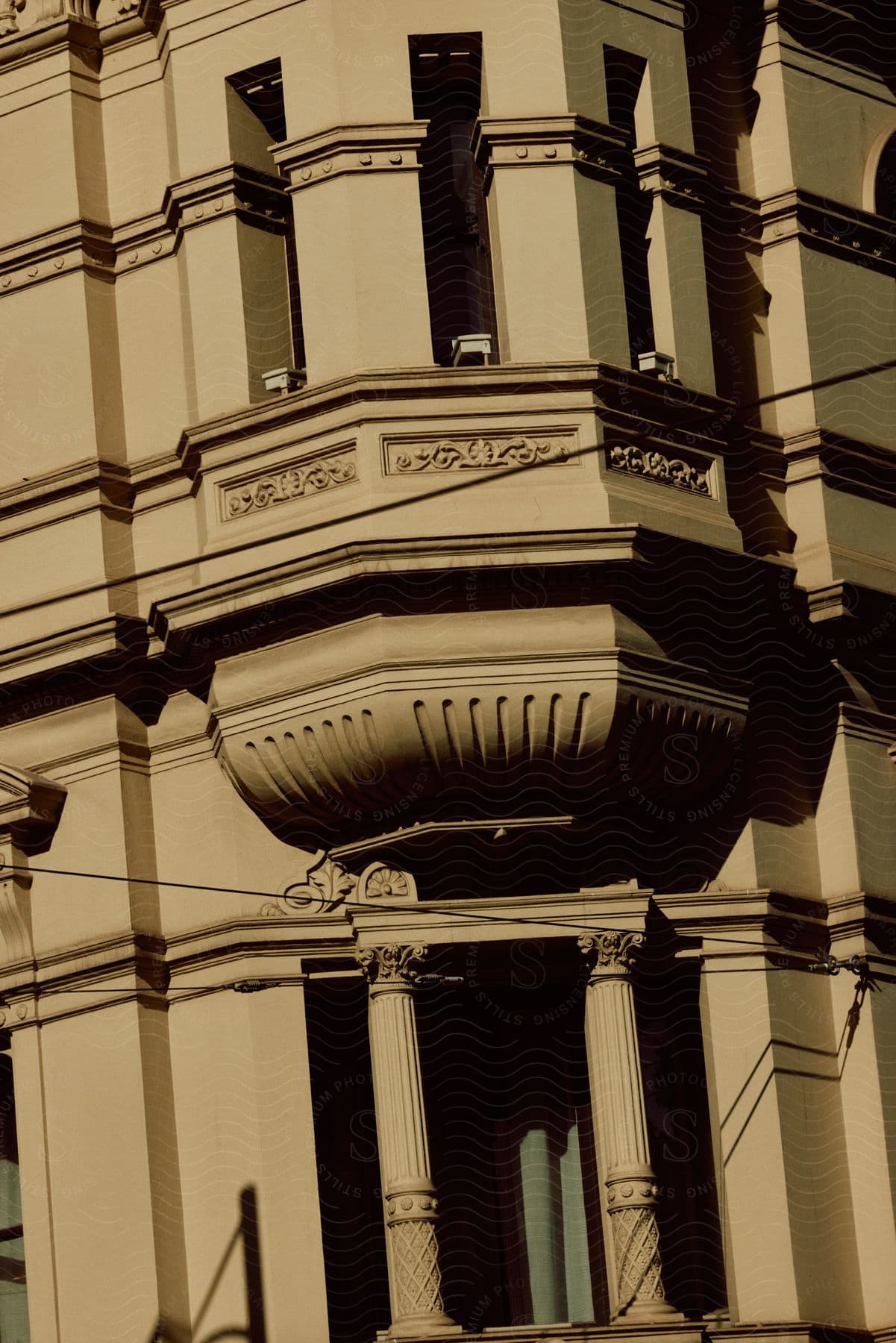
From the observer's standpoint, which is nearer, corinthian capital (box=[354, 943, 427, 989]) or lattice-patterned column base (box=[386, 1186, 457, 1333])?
lattice-patterned column base (box=[386, 1186, 457, 1333])

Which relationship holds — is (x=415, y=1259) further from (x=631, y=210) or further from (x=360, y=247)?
(x=631, y=210)

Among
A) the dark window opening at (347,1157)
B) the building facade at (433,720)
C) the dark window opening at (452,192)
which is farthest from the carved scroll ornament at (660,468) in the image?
the dark window opening at (347,1157)

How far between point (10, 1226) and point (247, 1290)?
244 centimetres

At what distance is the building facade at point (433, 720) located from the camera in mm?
21344

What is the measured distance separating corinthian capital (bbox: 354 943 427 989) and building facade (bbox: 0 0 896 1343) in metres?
0.03

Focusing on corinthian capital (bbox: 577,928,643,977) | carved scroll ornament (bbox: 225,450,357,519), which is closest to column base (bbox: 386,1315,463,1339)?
corinthian capital (bbox: 577,928,643,977)

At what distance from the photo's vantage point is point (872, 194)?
2456 centimetres

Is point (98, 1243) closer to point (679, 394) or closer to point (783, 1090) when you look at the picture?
point (783, 1090)

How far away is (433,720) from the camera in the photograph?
21.3m

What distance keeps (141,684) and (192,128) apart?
12.8 ft

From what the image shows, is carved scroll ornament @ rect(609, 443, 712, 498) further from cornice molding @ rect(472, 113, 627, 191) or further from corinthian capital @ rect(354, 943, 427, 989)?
corinthian capital @ rect(354, 943, 427, 989)

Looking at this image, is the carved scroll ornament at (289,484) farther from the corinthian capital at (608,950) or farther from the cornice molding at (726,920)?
the cornice molding at (726,920)

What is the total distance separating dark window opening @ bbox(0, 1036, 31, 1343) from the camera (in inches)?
881

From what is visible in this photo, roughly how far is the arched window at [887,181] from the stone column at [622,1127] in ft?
21.5
